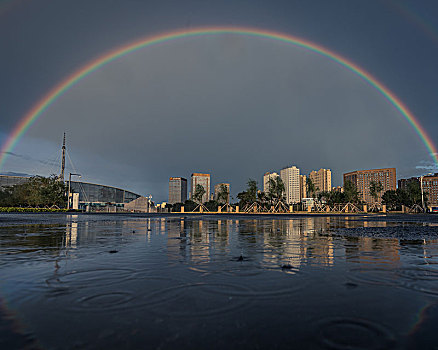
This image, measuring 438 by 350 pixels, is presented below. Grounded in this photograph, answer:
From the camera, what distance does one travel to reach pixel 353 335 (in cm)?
262

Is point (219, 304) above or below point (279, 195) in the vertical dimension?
below

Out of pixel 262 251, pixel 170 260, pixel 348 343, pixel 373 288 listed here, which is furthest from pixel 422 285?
pixel 170 260

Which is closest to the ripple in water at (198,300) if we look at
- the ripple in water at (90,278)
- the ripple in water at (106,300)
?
the ripple in water at (106,300)

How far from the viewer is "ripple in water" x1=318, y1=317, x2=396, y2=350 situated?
2.40 meters

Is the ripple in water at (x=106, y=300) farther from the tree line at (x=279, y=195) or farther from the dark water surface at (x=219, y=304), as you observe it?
the tree line at (x=279, y=195)

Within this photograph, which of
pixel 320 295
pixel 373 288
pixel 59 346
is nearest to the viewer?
pixel 59 346

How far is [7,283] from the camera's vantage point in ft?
15.0

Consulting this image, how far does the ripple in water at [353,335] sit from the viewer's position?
7.89 ft

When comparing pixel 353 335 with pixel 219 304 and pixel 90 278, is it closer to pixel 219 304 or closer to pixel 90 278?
pixel 219 304

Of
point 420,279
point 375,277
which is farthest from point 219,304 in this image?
point 420,279

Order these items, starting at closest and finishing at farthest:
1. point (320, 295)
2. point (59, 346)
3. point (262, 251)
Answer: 1. point (59, 346)
2. point (320, 295)
3. point (262, 251)

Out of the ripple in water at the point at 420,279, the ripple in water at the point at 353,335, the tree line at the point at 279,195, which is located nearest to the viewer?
the ripple in water at the point at 353,335

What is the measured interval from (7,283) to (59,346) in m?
3.05

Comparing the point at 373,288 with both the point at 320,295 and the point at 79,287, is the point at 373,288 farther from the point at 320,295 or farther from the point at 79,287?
the point at 79,287
